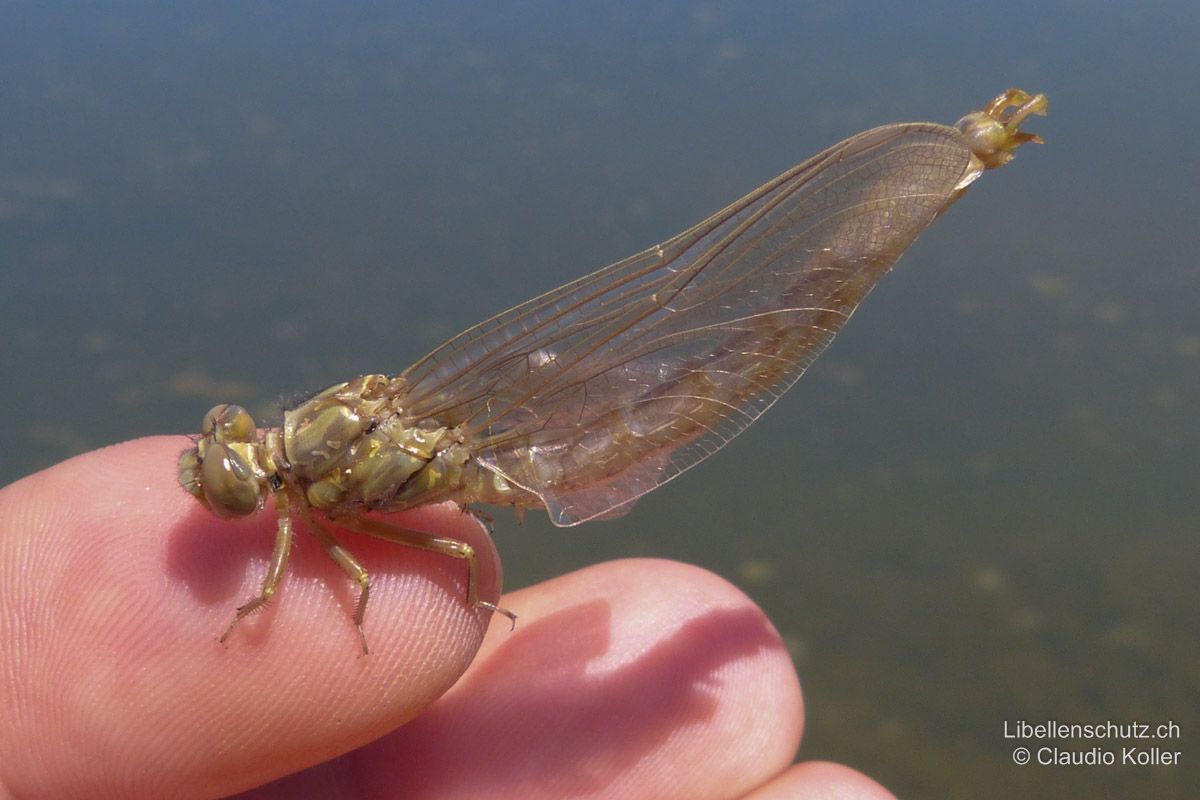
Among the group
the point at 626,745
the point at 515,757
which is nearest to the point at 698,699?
the point at 626,745

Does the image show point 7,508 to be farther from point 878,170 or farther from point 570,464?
point 878,170

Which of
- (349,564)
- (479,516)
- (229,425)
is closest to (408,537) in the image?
(349,564)

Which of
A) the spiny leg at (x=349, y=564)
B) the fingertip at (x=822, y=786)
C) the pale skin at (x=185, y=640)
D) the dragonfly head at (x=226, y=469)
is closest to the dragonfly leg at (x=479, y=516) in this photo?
the pale skin at (x=185, y=640)

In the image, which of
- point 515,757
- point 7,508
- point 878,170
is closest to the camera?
point 878,170

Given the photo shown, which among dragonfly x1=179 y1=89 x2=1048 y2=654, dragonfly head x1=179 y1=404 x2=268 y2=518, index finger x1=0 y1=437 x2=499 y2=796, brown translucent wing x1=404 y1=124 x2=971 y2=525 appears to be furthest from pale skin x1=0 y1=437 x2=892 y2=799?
brown translucent wing x1=404 y1=124 x2=971 y2=525

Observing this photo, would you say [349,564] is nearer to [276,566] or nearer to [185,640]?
A: [276,566]

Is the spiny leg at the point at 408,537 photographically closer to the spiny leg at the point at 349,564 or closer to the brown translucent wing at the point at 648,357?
the spiny leg at the point at 349,564
